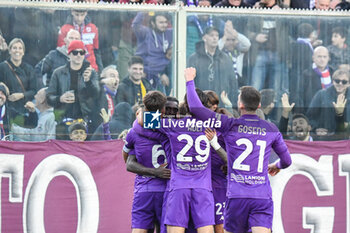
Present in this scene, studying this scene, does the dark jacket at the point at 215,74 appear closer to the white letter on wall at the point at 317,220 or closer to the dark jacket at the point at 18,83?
the white letter on wall at the point at 317,220

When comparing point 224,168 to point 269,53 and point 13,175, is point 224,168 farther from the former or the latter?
point 13,175

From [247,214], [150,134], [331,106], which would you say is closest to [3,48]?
[150,134]

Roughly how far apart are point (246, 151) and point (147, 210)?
1585 mm

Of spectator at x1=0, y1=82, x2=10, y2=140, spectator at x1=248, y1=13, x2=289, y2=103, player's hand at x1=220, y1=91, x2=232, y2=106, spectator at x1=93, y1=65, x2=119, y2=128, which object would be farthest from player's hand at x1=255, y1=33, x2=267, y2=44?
spectator at x1=0, y1=82, x2=10, y2=140

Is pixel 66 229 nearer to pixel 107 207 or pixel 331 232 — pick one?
pixel 107 207

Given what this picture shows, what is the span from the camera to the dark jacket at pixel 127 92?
11.3 metres

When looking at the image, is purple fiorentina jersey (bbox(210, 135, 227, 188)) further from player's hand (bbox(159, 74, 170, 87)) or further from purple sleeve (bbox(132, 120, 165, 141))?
player's hand (bbox(159, 74, 170, 87))

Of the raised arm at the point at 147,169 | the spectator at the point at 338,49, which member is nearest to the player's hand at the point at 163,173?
the raised arm at the point at 147,169

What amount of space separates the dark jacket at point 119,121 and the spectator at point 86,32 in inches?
28.6

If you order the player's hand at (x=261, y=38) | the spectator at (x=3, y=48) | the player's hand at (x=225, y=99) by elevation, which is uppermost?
the player's hand at (x=261, y=38)

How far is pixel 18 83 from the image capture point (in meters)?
11.0

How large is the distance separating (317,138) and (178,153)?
381 cm

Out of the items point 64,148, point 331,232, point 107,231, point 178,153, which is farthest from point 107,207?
point 331,232

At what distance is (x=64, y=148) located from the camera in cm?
1066
